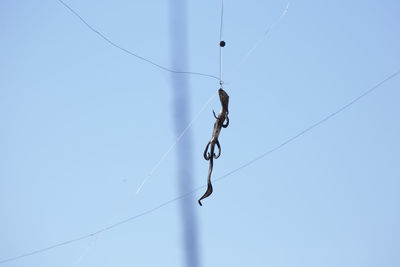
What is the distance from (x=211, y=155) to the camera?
9.23 meters

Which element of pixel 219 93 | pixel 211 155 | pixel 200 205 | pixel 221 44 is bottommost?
pixel 200 205

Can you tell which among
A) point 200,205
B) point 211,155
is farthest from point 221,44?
point 200,205

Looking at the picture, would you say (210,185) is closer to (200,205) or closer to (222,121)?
(200,205)

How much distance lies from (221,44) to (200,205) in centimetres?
230

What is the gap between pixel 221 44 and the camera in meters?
9.77

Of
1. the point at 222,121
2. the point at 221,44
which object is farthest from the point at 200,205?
the point at 221,44

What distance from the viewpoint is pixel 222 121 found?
9.45 meters

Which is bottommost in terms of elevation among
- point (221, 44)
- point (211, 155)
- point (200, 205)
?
point (200, 205)

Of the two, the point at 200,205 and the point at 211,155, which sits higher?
the point at 211,155

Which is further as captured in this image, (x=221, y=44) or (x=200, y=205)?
(x=221, y=44)

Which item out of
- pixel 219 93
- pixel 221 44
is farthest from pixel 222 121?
pixel 221 44

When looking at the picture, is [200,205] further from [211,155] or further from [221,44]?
[221,44]

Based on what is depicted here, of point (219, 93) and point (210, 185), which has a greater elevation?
point (219, 93)

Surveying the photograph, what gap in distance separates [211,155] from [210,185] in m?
0.44
